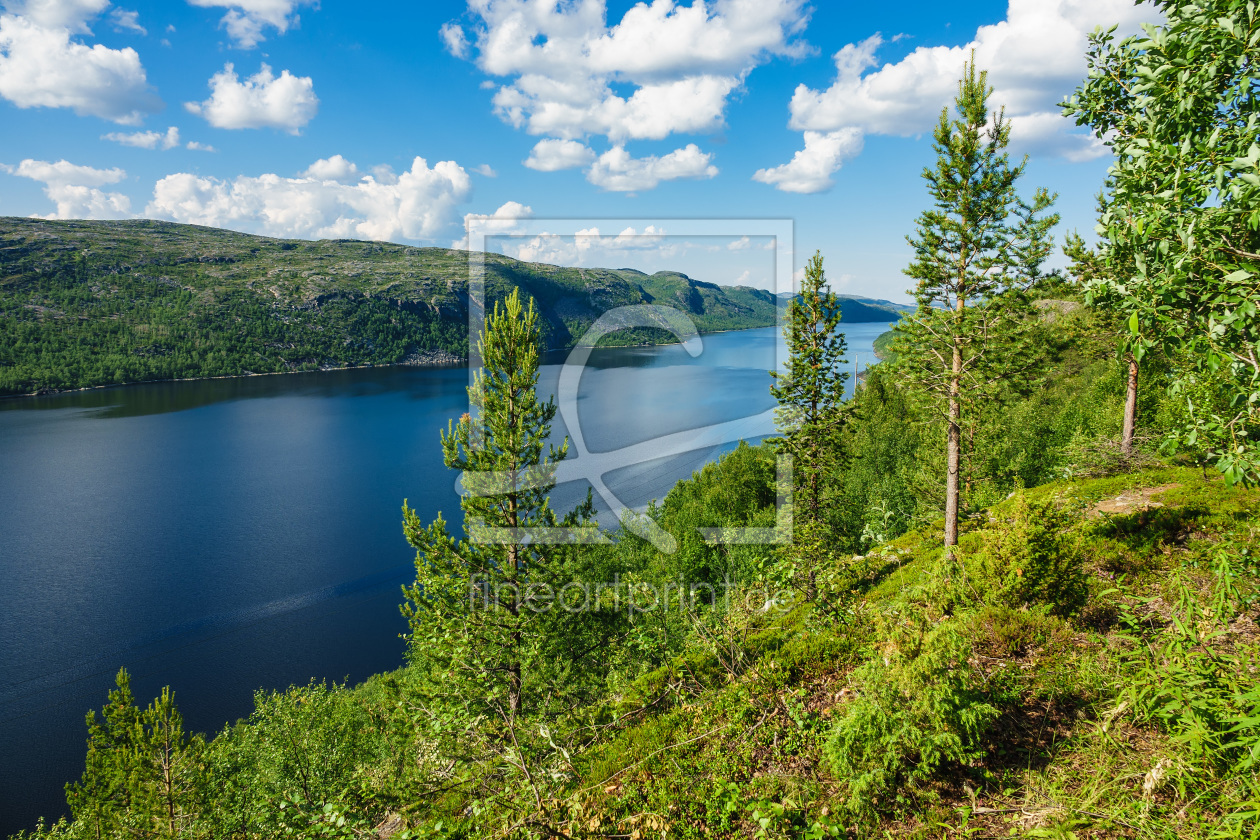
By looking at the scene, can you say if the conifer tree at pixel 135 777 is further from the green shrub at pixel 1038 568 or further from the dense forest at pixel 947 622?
the green shrub at pixel 1038 568

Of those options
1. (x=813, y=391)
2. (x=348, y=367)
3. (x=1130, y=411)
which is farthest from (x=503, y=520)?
(x=348, y=367)

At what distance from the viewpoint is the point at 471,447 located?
48.9ft

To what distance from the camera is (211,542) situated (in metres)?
48.7

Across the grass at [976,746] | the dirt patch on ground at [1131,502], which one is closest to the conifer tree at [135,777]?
the grass at [976,746]

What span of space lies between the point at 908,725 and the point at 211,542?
59.8 meters

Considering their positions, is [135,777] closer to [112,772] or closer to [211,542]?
[112,772]

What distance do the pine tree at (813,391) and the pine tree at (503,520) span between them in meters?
8.20

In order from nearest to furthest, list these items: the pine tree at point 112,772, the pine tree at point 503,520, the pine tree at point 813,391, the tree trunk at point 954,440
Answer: the pine tree at point 503,520, the tree trunk at point 954,440, the pine tree at point 112,772, the pine tree at point 813,391

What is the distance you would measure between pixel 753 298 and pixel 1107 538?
195573 mm

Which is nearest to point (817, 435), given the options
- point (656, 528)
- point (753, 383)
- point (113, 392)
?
point (656, 528)

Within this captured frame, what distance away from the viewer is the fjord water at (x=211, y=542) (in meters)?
32.6

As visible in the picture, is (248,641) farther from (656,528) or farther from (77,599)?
(656,528)

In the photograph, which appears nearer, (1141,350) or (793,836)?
(1141,350)

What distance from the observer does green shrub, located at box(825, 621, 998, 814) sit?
13.7 ft
